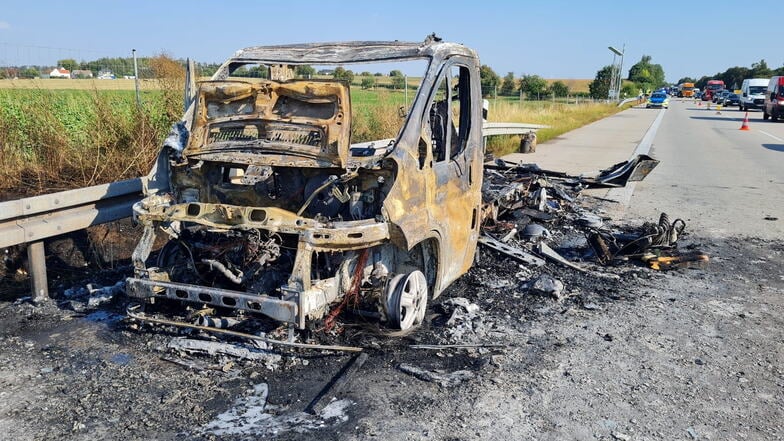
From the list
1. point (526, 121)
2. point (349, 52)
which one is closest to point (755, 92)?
point (526, 121)

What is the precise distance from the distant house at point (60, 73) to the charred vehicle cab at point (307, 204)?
6794 mm

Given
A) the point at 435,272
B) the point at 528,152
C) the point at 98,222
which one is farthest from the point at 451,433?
the point at 528,152

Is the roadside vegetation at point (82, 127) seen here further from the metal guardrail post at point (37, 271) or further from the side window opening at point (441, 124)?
the metal guardrail post at point (37, 271)

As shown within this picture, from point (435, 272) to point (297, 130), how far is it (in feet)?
5.21

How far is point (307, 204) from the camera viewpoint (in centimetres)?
464

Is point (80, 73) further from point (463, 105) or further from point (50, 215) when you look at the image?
point (463, 105)

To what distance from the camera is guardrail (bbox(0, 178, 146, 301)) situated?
5.16m

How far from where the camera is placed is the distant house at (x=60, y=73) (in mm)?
10844

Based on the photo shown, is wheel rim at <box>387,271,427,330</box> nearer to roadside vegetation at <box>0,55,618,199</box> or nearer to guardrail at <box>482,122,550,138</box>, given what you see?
roadside vegetation at <box>0,55,618,199</box>

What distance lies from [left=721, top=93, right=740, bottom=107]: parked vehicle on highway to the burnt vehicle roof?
212ft

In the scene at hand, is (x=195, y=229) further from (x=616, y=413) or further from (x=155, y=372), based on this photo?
(x=616, y=413)

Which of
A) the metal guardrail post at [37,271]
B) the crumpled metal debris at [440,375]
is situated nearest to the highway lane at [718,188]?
the crumpled metal debris at [440,375]

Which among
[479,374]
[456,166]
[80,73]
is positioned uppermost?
[80,73]

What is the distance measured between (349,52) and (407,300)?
87.9 inches
